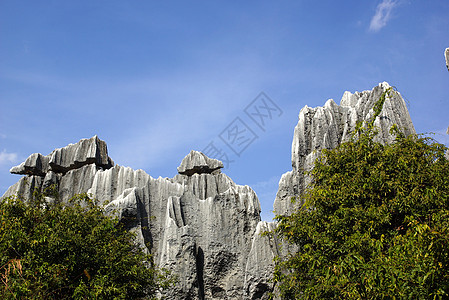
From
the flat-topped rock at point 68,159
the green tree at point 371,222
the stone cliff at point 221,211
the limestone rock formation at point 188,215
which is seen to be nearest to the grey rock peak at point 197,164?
the limestone rock formation at point 188,215

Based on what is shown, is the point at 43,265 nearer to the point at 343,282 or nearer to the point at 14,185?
the point at 343,282

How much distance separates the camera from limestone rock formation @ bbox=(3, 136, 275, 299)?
66.1 feet

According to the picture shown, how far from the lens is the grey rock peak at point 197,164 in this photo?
2633cm

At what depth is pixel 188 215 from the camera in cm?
2266

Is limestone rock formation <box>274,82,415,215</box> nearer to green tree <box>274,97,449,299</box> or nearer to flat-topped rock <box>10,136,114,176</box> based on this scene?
green tree <box>274,97,449,299</box>

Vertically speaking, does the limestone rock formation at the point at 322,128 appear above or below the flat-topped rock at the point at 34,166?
below

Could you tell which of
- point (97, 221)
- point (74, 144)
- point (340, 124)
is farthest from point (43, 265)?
point (74, 144)

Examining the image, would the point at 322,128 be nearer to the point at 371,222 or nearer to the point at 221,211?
the point at 221,211

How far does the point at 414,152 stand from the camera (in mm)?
14305

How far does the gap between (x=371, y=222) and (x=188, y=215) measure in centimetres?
1176

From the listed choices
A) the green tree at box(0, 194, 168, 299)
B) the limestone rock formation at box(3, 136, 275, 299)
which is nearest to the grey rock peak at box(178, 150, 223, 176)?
the limestone rock formation at box(3, 136, 275, 299)

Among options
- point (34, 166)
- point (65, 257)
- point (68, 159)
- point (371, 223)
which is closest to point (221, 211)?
point (65, 257)

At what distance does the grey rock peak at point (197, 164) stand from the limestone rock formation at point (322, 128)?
6.59 meters

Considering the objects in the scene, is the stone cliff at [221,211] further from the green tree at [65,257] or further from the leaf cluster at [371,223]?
the green tree at [65,257]
